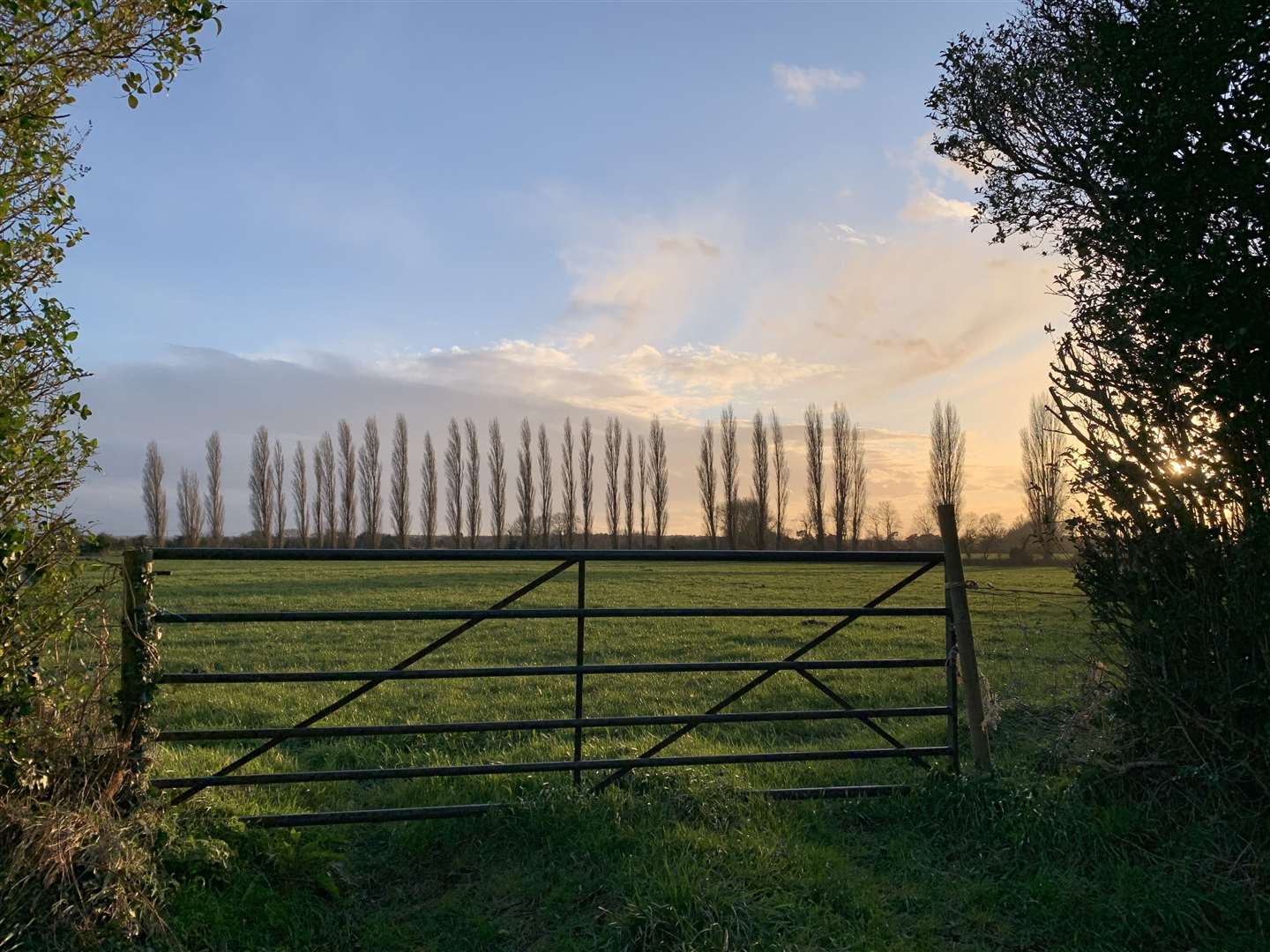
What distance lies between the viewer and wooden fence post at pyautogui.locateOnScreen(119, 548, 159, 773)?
4320 mm

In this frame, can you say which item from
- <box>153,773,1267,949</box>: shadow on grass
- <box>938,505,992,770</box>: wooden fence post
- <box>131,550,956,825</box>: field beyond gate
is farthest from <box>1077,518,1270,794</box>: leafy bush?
<box>131,550,956,825</box>: field beyond gate

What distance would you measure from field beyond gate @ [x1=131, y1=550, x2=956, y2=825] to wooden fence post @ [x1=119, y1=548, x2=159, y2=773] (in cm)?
10

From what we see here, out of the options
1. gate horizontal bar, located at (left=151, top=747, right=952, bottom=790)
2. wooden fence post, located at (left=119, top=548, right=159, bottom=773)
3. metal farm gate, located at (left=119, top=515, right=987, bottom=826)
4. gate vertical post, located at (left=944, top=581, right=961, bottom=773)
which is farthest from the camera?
gate vertical post, located at (left=944, top=581, right=961, bottom=773)

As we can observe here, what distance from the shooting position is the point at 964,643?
563cm

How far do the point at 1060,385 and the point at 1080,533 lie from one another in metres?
1.00

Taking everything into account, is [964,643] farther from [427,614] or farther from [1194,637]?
[427,614]

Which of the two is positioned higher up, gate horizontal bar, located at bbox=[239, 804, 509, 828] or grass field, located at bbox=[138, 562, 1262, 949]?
gate horizontal bar, located at bbox=[239, 804, 509, 828]

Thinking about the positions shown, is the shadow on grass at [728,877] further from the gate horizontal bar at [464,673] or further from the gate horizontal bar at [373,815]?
the gate horizontal bar at [464,673]

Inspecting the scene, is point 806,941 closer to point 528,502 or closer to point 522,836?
point 522,836

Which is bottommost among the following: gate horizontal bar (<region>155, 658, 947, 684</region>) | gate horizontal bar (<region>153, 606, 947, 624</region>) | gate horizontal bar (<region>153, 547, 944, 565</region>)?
gate horizontal bar (<region>155, 658, 947, 684</region>)

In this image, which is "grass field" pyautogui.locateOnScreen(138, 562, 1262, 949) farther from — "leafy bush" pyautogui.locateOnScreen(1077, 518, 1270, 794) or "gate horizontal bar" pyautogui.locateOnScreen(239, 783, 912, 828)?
"leafy bush" pyautogui.locateOnScreen(1077, 518, 1270, 794)

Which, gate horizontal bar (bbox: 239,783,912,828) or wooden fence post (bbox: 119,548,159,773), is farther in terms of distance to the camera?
gate horizontal bar (bbox: 239,783,912,828)

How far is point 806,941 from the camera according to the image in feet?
12.4

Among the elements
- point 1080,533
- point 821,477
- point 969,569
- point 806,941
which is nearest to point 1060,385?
point 1080,533
